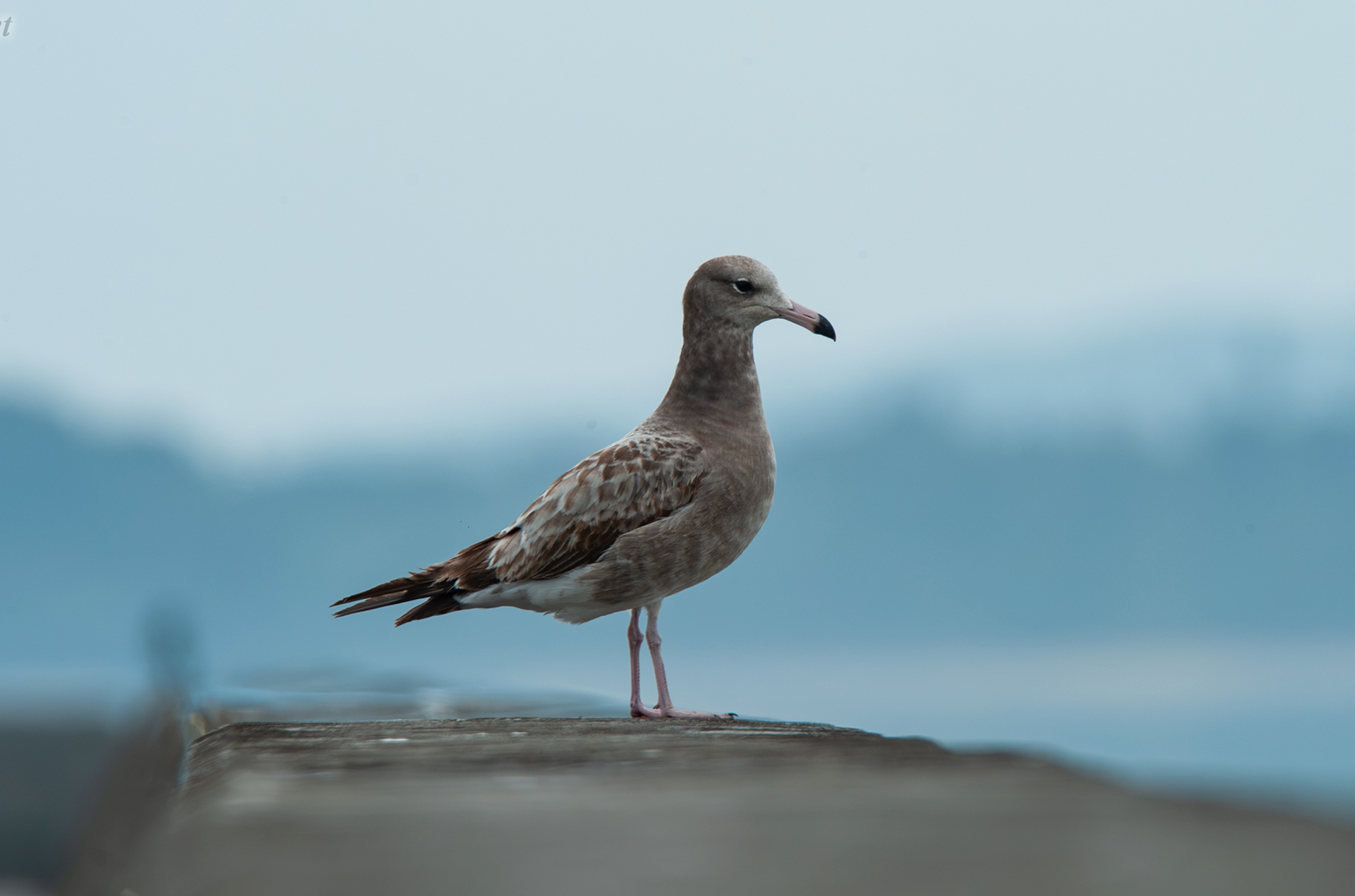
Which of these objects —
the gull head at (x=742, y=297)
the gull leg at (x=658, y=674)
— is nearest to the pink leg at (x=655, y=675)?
the gull leg at (x=658, y=674)

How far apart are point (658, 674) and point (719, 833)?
4692 millimetres

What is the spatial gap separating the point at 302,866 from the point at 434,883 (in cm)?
38

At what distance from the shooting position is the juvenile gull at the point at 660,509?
25.0 feet

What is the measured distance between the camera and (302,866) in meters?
2.75

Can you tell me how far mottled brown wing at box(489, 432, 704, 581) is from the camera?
25.1ft

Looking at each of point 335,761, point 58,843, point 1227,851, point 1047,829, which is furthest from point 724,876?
point 58,843

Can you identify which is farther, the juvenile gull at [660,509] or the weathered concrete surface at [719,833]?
the juvenile gull at [660,509]

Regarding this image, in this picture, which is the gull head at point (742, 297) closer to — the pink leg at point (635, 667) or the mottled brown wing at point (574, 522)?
the mottled brown wing at point (574, 522)

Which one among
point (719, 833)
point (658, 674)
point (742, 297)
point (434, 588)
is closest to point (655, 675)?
point (658, 674)

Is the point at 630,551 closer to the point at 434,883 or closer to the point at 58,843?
the point at 434,883

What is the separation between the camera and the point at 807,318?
839 centimetres

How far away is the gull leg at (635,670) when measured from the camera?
24.5 feet

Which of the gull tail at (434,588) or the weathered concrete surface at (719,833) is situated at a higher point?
the gull tail at (434,588)

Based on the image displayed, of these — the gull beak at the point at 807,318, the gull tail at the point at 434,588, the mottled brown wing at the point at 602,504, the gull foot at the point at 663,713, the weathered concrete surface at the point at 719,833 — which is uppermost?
the gull beak at the point at 807,318
